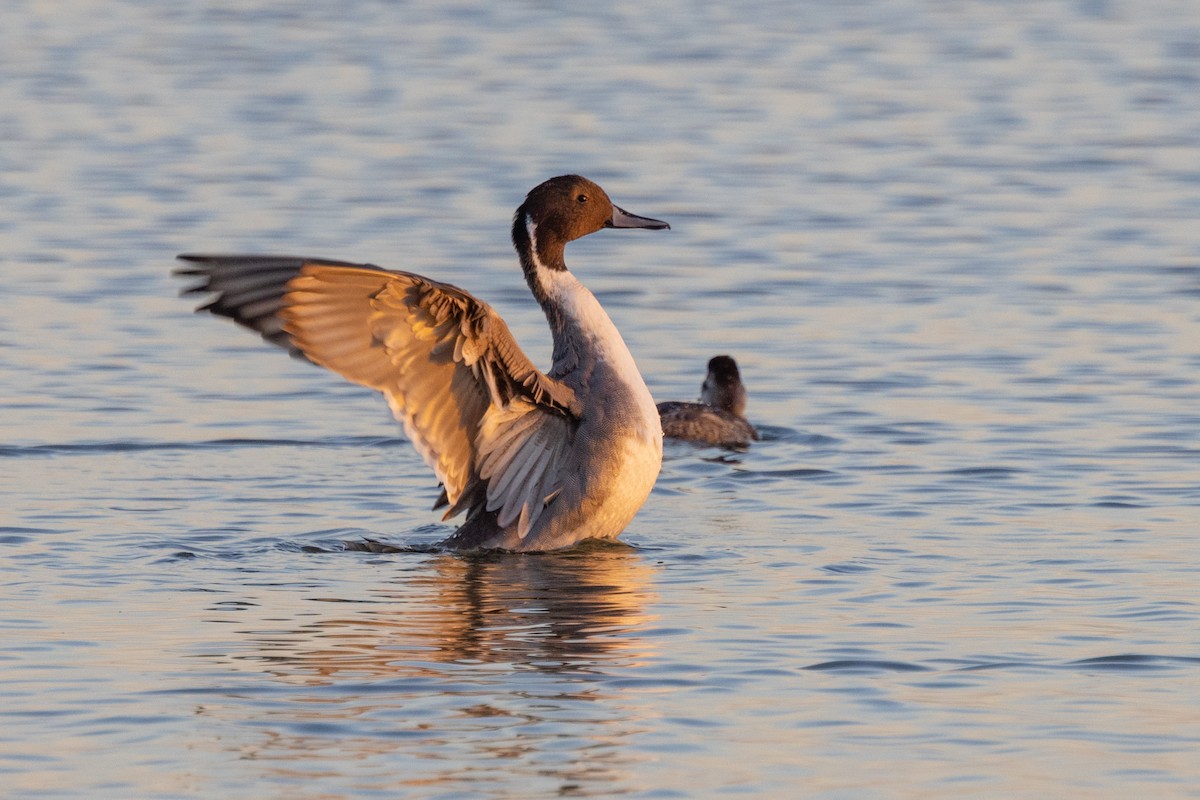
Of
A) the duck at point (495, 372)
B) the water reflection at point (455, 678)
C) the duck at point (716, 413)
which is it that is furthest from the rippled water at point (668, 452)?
the duck at point (495, 372)

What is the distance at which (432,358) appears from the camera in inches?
345

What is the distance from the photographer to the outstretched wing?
8.32 metres

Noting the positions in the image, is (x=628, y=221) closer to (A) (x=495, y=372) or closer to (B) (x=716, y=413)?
(A) (x=495, y=372)

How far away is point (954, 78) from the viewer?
84.6ft

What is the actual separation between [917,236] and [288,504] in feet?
26.5

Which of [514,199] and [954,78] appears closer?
[514,199]

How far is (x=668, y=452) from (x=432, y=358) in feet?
13.0

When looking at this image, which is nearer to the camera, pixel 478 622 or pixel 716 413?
pixel 478 622

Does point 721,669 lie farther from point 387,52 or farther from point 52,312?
point 387,52

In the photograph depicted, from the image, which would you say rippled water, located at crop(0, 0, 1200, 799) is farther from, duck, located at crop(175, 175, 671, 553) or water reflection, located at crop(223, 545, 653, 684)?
duck, located at crop(175, 175, 671, 553)

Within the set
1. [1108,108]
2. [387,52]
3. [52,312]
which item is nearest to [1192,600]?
[52,312]

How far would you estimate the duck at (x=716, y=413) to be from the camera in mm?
12273

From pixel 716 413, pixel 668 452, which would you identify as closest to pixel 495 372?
pixel 716 413

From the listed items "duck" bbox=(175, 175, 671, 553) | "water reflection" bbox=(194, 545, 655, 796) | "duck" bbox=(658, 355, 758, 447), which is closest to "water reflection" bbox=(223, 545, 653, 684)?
"water reflection" bbox=(194, 545, 655, 796)
